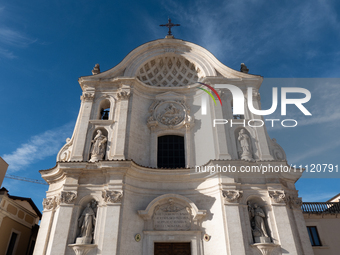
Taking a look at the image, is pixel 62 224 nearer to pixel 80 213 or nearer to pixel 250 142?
pixel 80 213

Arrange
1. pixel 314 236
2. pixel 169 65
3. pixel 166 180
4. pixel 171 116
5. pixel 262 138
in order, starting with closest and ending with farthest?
pixel 166 180, pixel 262 138, pixel 314 236, pixel 171 116, pixel 169 65

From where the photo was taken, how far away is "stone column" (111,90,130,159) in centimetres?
1608

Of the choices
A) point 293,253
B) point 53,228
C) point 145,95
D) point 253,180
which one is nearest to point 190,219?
point 253,180

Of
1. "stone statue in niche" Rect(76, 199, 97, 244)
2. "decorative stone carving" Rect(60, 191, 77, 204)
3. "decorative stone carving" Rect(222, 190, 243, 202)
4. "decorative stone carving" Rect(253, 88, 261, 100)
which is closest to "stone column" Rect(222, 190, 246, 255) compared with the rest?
"decorative stone carving" Rect(222, 190, 243, 202)

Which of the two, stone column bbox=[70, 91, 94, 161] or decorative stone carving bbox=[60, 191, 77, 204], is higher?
stone column bbox=[70, 91, 94, 161]

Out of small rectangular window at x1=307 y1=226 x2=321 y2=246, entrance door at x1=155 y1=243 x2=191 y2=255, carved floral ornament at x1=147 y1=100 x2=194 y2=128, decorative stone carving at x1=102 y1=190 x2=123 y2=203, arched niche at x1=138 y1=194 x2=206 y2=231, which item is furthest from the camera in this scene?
carved floral ornament at x1=147 y1=100 x2=194 y2=128

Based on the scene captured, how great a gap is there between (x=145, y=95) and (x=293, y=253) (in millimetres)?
13549

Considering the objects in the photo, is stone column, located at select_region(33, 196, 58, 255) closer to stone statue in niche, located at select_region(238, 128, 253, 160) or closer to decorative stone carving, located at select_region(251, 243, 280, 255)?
decorative stone carving, located at select_region(251, 243, 280, 255)

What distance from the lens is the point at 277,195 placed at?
14.4 meters

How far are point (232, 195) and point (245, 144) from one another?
3725 millimetres

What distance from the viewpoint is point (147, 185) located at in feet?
51.5

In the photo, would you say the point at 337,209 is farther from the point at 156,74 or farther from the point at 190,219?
the point at 156,74

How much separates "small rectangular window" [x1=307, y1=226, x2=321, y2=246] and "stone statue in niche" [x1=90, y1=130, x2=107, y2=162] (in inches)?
572

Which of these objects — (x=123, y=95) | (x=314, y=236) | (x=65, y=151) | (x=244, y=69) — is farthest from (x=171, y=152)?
(x=314, y=236)
